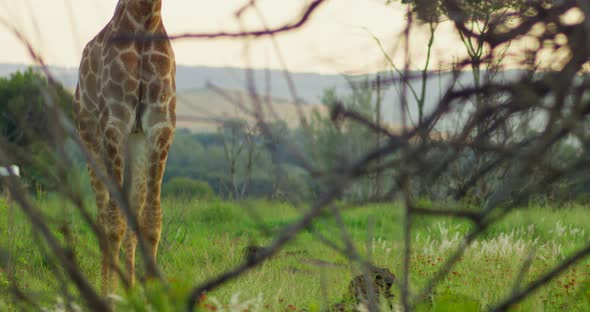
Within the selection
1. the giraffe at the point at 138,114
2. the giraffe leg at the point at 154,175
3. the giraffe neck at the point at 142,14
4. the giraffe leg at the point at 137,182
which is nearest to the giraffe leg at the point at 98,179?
the giraffe at the point at 138,114

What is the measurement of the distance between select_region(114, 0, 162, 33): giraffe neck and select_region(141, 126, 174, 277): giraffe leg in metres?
0.94

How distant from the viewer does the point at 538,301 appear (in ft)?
16.7

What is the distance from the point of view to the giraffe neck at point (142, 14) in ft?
20.1

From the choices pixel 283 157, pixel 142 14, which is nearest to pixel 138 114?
pixel 142 14

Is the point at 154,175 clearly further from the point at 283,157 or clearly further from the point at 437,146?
the point at 437,146

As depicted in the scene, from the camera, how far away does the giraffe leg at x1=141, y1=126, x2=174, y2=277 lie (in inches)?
235

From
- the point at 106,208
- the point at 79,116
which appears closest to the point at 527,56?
the point at 106,208

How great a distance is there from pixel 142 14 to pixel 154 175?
55.4 inches

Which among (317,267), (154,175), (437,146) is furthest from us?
(154,175)

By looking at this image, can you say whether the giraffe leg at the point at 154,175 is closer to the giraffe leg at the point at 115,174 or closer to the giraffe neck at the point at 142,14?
the giraffe leg at the point at 115,174

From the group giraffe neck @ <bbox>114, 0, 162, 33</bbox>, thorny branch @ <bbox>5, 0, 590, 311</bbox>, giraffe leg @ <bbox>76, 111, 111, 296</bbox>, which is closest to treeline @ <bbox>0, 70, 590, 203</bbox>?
thorny branch @ <bbox>5, 0, 590, 311</bbox>

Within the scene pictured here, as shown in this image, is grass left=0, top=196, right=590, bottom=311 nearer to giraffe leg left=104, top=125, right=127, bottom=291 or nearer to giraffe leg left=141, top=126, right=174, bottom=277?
giraffe leg left=104, top=125, right=127, bottom=291

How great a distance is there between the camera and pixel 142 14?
6145 mm

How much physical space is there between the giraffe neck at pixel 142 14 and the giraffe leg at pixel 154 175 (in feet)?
3.07
